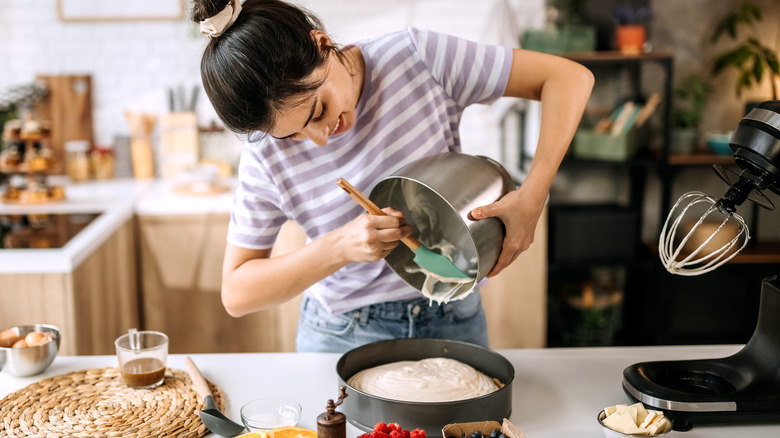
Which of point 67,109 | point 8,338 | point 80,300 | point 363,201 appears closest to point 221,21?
point 363,201

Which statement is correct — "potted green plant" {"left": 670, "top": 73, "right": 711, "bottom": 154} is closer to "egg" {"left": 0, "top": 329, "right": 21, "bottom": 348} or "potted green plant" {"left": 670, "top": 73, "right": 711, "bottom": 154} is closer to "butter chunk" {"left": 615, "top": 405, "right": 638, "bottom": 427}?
"butter chunk" {"left": 615, "top": 405, "right": 638, "bottom": 427}

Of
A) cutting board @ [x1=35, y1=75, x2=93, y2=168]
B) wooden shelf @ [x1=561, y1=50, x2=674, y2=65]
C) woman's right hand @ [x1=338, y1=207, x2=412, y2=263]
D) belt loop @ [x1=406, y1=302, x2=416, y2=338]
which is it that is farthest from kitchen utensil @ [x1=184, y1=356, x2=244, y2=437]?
cutting board @ [x1=35, y1=75, x2=93, y2=168]

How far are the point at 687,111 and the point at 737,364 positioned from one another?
92.1 inches

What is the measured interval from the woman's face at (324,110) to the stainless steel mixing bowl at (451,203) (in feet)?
0.45

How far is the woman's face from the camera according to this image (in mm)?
1241

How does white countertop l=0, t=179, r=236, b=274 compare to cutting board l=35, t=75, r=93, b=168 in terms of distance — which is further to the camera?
cutting board l=35, t=75, r=93, b=168

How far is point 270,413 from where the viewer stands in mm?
1232

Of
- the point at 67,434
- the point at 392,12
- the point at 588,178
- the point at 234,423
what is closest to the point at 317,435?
the point at 234,423

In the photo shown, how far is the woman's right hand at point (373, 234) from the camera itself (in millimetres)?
1241

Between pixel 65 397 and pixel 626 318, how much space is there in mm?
2954

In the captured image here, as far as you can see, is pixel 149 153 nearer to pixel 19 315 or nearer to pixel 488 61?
pixel 19 315

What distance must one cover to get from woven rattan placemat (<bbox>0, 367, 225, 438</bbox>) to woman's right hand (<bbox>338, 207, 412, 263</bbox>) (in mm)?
370

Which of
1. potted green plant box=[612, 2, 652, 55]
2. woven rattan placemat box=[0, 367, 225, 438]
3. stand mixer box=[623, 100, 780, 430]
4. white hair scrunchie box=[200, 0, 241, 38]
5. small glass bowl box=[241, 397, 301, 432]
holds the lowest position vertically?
woven rattan placemat box=[0, 367, 225, 438]

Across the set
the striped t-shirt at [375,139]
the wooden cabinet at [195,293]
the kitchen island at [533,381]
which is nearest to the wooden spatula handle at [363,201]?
the striped t-shirt at [375,139]
